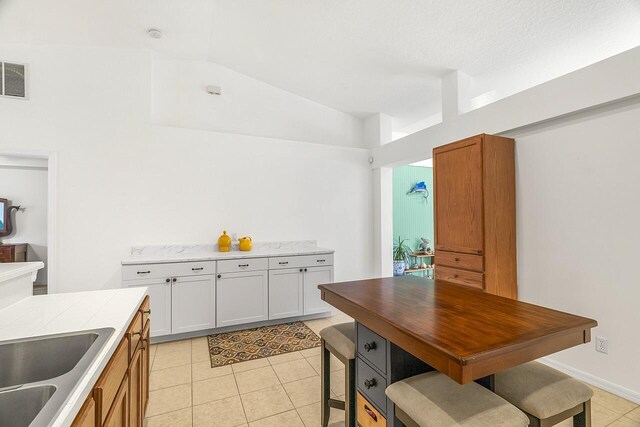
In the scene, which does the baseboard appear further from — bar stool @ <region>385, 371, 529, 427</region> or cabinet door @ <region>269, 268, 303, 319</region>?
cabinet door @ <region>269, 268, 303, 319</region>

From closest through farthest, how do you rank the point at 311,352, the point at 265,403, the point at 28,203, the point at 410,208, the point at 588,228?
the point at 265,403 → the point at 588,228 → the point at 311,352 → the point at 28,203 → the point at 410,208

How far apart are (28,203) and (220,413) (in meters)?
4.98

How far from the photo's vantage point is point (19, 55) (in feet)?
11.0

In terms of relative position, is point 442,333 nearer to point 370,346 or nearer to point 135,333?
point 370,346

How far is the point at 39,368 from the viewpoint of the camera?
3.91ft

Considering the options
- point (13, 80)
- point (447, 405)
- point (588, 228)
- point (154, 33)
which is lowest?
point (447, 405)

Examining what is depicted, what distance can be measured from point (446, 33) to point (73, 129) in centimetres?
413

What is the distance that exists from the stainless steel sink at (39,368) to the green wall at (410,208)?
5692 mm

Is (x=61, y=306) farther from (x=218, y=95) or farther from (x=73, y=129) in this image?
(x=218, y=95)

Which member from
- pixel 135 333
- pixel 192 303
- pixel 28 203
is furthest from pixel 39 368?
pixel 28 203

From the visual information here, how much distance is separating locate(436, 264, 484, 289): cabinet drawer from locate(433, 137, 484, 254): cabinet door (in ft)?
0.68

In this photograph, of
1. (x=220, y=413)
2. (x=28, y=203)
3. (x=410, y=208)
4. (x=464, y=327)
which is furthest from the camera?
(x=410, y=208)

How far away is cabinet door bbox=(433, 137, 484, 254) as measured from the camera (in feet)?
9.32

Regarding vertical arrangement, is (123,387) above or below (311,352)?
above
